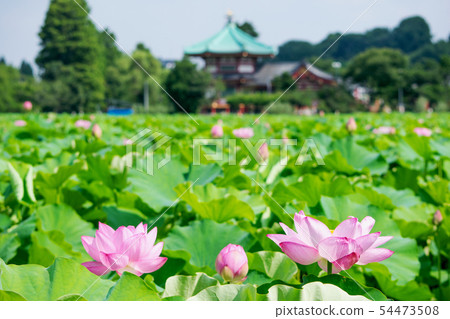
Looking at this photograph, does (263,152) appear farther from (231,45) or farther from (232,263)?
(231,45)

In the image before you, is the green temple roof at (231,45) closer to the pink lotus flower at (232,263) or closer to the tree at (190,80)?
the pink lotus flower at (232,263)

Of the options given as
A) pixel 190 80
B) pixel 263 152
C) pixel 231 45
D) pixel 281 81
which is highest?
pixel 281 81

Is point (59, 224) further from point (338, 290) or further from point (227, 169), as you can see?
point (338, 290)

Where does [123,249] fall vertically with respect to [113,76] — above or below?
below

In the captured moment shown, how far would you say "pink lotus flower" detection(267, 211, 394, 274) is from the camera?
1.56 ft

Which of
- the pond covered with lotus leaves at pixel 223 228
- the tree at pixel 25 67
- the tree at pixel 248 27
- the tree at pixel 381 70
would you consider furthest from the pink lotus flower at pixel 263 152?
the tree at pixel 381 70

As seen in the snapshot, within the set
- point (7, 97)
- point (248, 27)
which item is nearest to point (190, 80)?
point (7, 97)

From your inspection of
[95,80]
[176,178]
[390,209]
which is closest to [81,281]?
[176,178]

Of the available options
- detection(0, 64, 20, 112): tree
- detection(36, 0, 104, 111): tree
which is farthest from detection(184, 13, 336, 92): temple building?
detection(0, 64, 20, 112): tree

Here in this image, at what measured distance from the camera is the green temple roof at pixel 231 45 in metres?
2.62

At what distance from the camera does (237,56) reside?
4.80 metres

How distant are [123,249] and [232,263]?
0.13 m

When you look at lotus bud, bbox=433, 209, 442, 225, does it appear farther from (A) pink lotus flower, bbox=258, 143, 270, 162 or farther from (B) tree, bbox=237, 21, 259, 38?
(B) tree, bbox=237, 21, 259, 38

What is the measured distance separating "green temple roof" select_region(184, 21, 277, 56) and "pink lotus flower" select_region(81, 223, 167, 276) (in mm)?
2065
